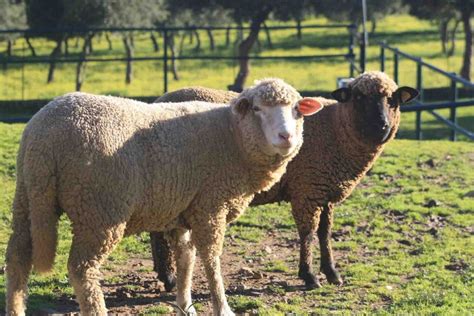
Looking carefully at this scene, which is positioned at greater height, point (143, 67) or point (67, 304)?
point (67, 304)

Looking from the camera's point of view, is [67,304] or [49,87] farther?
[49,87]

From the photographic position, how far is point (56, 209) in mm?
6254

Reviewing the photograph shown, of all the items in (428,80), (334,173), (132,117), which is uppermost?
(132,117)

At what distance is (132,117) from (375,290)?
9.65 feet

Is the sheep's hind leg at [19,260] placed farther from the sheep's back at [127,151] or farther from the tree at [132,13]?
the tree at [132,13]

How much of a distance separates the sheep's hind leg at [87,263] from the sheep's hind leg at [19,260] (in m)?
0.37

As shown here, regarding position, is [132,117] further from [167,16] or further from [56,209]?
[167,16]

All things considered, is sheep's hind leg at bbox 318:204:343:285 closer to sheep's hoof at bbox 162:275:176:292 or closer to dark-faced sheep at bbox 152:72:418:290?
dark-faced sheep at bbox 152:72:418:290

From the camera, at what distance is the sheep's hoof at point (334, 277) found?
8.56 m

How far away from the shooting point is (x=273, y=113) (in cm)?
674

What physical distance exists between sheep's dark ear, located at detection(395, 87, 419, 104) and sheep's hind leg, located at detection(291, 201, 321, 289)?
1272 mm

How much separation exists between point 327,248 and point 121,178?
9.96 feet

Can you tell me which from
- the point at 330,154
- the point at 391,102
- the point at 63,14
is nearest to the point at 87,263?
the point at 330,154

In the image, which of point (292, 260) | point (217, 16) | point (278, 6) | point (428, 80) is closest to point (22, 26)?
point (217, 16)
